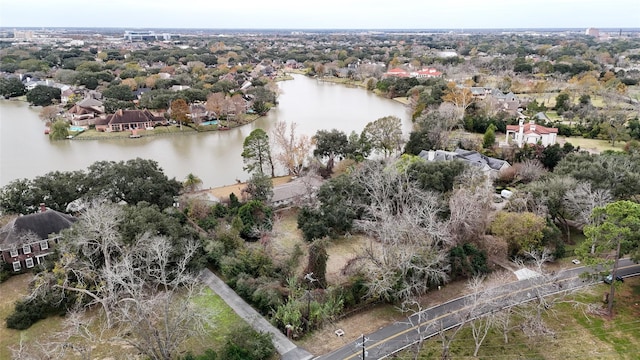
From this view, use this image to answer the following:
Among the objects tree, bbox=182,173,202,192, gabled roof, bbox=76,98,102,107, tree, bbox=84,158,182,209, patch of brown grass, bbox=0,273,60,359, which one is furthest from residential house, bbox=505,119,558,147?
gabled roof, bbox=76,98,102,107

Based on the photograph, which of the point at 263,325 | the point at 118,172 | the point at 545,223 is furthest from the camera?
the point at 118,172

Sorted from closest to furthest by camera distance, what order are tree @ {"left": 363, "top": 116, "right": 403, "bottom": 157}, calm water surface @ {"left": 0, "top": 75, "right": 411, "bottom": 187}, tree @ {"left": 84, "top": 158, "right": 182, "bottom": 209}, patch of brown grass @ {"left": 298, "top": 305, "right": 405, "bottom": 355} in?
1. patch of brown grass @ {"left": 298, "top": 305, "right": 405, "bottom": 355}
2. tree @ {"left": 84, "top": 158, "right": 182, "bottom": 209}
3. calm water surface @ {"left": 0, "top": 75, "right": 411, "bottom": 187}
4. tree @ {"left": 363, "top": 116, "right": 403, "bottom": 157}

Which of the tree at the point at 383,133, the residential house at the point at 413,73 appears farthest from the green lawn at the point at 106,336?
the residential house at the point at 413,73

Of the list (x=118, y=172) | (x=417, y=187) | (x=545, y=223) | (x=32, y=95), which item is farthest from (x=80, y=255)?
(x=32, y=95)

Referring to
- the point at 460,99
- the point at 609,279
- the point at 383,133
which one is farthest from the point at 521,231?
the point at 460,99

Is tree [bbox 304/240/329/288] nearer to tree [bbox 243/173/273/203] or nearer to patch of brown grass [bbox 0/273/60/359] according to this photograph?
tree [bbox 243/173/273/203]

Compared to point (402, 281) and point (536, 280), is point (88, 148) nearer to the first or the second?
point (402, 281)

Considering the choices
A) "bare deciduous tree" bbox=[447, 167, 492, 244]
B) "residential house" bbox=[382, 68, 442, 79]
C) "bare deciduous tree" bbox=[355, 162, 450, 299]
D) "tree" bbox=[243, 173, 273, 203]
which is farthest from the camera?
"residential house" bbox=[382, 68, 442, 79]
